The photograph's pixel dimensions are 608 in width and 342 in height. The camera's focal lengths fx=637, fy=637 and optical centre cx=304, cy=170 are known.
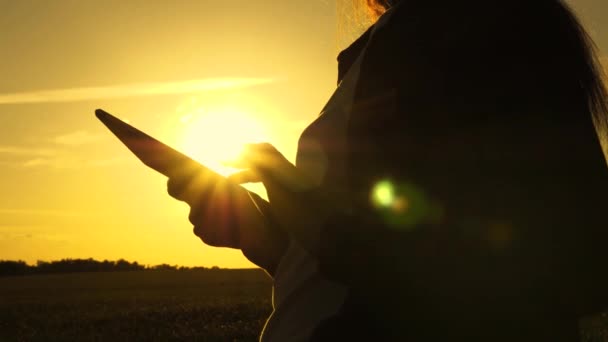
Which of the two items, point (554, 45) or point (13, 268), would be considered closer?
point (554, 45)

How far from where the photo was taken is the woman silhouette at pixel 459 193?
111 cm

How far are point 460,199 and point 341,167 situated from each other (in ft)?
0.75

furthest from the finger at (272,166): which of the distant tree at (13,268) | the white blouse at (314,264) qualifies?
the distant tree at (13,268)

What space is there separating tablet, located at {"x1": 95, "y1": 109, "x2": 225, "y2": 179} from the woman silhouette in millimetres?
411

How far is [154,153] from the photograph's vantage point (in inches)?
61.8

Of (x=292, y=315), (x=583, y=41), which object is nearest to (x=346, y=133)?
(x=292, y=315)

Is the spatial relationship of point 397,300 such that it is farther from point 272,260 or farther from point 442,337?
point 272,260

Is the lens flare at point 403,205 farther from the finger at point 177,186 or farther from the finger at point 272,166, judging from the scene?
the finger at point 177,186

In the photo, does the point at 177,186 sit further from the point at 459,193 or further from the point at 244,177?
the point at 459,193

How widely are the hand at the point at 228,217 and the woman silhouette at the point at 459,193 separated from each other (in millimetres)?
422

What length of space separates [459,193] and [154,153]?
30.8 inches

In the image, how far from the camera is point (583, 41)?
4.33 ft

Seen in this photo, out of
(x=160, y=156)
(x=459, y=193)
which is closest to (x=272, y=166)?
(x=459, y=193)

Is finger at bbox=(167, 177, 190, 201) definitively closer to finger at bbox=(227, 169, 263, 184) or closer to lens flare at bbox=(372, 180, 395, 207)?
finger at bbox=(227, 169, 263, 184)
